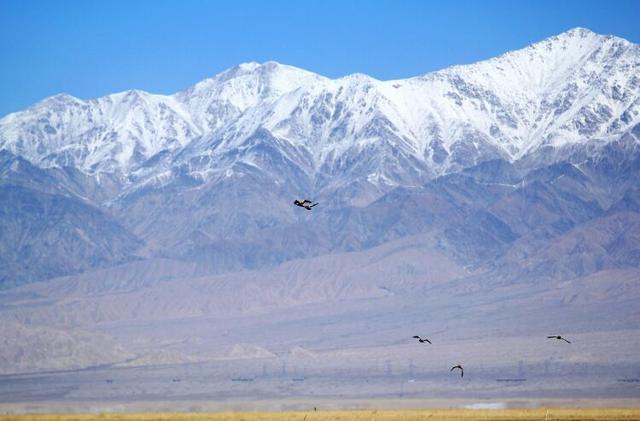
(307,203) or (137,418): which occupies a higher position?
(307,203)

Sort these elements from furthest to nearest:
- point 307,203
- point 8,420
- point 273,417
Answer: point 273,417, point 8,420, point 307,203

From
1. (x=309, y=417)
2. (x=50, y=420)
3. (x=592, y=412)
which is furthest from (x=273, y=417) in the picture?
(x=592, y=412)

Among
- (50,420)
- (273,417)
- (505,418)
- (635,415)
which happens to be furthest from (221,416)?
(635,415)

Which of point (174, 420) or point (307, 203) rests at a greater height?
point (307, 203)

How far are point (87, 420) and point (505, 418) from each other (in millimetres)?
36398

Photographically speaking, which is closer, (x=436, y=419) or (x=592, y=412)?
(x=436, y=419)

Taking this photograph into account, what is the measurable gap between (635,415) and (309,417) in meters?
29.3

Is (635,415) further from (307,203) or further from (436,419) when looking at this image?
(307,203)

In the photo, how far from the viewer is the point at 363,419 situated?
11988 cm

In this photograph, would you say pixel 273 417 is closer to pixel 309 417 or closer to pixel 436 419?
pixel 309 417

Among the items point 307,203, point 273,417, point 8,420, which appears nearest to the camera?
point 307,203

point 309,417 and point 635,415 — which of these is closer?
point 635,415

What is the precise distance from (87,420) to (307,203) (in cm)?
3666

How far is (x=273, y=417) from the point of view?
12112 centimetres
